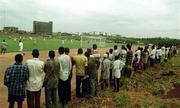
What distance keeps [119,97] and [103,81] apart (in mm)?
1585

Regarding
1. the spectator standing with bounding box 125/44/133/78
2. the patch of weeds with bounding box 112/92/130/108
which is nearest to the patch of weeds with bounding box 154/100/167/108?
the patch of weeds with bounding box 112/92/130/108

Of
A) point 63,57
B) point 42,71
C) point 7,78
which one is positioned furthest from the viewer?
point 63,57

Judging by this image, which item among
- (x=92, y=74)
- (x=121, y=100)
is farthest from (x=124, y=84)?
(x=92, y=74)

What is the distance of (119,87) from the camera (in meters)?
17.6

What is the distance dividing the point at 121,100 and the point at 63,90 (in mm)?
2685

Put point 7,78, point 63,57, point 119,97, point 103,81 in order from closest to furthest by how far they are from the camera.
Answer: point 7,78 < point 63,57 < point 119,97 < point 103,81

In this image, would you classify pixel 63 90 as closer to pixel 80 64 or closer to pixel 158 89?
pixel 80 64

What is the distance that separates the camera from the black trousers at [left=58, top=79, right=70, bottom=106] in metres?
12.5

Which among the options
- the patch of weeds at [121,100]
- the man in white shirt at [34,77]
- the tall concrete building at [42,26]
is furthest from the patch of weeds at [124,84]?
the tall concrete building at [42,26]

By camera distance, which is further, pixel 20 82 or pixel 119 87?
pixel 119 87

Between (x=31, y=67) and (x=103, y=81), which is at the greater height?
(x=31, y=67)

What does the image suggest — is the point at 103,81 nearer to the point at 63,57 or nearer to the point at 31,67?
the point at 63,57

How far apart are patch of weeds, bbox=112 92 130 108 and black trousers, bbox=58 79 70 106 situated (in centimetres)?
205

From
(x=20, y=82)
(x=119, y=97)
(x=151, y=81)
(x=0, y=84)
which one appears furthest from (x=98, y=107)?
(x=151, y=81)
